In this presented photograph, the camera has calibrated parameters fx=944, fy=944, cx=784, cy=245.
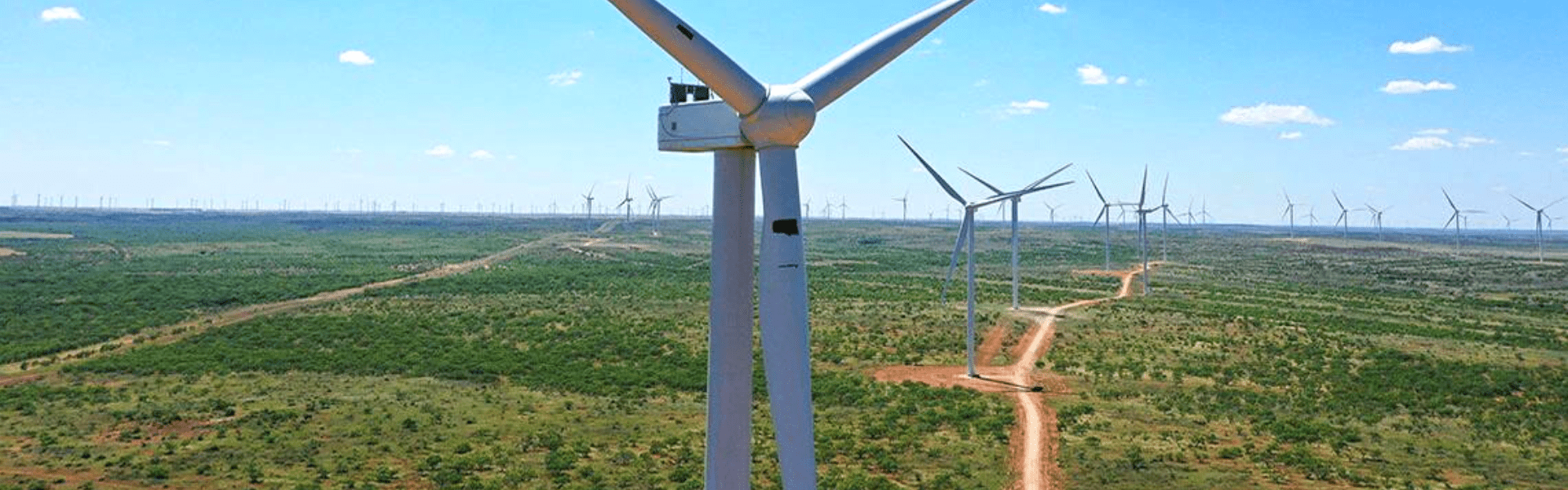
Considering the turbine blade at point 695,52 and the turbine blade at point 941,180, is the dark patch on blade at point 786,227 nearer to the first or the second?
the turbine blade at point 695,52

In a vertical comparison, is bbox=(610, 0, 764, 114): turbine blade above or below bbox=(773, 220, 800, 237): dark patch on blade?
above

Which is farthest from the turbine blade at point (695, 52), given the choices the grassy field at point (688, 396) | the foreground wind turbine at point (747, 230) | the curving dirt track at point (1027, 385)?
the curving dirt track at point (1027, 385)

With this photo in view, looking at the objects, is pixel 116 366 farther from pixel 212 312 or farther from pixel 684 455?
pixel 684 455

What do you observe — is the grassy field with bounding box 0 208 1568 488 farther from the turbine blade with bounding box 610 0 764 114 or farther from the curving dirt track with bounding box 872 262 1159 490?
the turbine blade with bounding box 610 0 764 114

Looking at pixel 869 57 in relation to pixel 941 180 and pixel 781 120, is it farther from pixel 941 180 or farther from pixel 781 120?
pixel 941 180

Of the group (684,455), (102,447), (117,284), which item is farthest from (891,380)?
(117,284)

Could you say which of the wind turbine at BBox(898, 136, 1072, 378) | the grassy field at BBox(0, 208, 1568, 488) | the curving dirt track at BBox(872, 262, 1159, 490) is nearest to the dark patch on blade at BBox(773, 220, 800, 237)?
the grassy field at BBox(0, 208, 1568, 488)

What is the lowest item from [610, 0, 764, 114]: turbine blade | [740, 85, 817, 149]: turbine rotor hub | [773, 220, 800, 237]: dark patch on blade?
[773, 220, 800, 237]: dark patch on blade

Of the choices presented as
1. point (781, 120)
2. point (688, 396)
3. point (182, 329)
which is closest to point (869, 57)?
point (781, 120)
